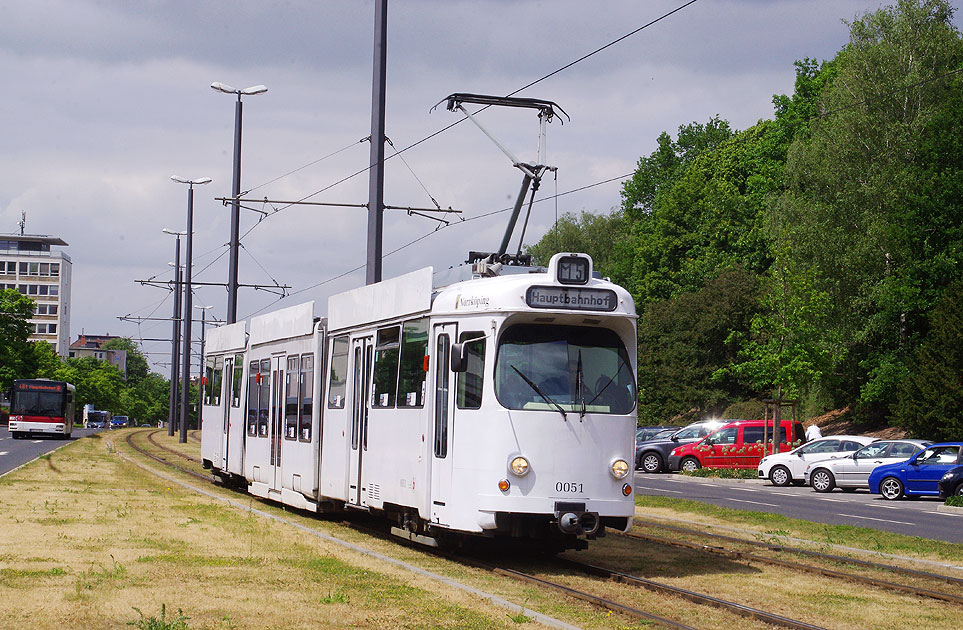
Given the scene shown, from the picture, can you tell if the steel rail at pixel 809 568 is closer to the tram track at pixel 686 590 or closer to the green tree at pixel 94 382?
the tram track at pixel 686 590

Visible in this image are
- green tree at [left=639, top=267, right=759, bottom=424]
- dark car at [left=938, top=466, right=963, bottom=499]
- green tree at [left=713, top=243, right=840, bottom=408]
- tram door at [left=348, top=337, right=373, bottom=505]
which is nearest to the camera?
tram door at [left=348, top=337, right=373, bottom=505]

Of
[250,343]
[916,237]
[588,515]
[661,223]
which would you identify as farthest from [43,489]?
[661,223]

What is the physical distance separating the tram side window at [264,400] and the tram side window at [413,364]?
24.0ft

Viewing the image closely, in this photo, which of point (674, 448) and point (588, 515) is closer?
point (588, 515)

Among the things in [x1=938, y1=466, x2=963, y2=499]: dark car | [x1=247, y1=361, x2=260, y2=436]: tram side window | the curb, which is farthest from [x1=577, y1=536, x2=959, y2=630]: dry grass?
[x1=938, y1=466, x2=963, y2=499]: dark car

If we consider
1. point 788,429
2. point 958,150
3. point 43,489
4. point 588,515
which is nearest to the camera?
point 588,515

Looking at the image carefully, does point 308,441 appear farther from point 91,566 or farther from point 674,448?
point 674,448

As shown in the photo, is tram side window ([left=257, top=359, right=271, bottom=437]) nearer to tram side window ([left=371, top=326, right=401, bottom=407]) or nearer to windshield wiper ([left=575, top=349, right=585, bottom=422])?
tram side window ([left=371, top=326, right=401, bottom=407])

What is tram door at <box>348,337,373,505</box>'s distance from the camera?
53.5 feet

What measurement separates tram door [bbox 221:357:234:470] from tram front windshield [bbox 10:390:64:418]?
37.0 metres

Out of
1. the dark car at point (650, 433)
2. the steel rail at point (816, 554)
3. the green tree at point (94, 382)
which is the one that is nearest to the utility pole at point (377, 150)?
the steel rail at point (816, 554)

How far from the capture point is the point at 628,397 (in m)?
13.5

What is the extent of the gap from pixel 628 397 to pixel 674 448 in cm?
2782

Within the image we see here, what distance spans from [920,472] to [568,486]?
723 inches
